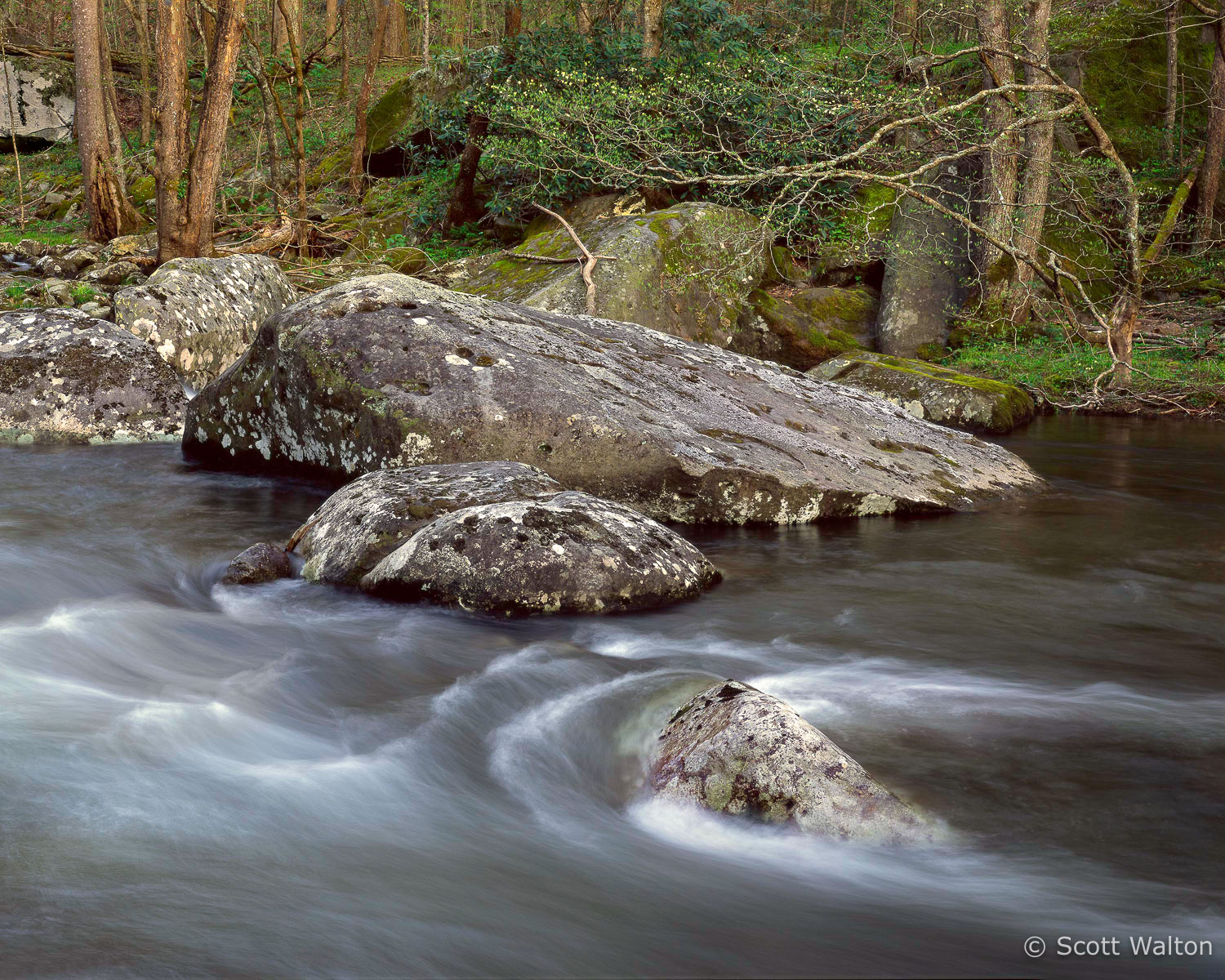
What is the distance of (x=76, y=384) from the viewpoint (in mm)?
8625

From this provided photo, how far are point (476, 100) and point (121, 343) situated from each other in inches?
406

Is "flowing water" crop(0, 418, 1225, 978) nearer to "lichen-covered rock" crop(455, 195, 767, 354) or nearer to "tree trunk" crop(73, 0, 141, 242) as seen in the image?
"lichen-covered rock" crop(455, 195, 767, 354)

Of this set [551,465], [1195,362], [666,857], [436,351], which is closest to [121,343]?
[436,351]

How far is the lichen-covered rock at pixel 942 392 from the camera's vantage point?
36.9 feet

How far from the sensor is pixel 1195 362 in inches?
529

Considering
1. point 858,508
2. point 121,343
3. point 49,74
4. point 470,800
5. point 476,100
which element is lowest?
point 470,800

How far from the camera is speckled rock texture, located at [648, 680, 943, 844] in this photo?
2764 millimetres

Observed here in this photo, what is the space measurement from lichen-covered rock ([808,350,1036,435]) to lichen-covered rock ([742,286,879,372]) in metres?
1.67

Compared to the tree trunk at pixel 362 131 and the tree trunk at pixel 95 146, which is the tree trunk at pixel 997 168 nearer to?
the tree trunk at pixel 362 131

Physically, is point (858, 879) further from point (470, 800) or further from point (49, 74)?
point (49, 74)

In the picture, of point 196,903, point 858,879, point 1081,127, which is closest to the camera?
point 196,903

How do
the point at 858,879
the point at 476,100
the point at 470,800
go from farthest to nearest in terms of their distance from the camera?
the point at 476,100 → the point at 470,800 → the point at 858,879

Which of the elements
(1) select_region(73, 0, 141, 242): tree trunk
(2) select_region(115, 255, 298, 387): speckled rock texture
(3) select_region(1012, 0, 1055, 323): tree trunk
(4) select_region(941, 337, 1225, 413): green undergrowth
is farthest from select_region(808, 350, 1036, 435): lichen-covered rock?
(1) select_region(73, 0, 141, 242): tree trunk

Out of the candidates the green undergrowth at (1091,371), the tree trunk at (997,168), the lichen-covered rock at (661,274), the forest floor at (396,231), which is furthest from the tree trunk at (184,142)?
the green undergrowth at (1091,371)
